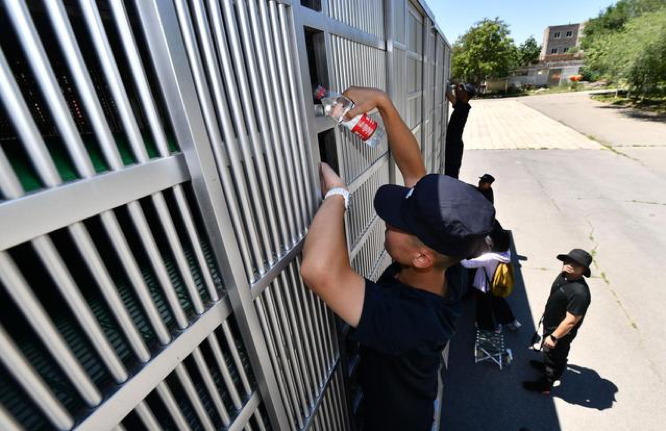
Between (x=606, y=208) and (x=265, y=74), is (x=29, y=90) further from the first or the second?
(x=606, y=208)

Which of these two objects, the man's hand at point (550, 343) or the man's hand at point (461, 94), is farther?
the man's hand at point (461, 94)

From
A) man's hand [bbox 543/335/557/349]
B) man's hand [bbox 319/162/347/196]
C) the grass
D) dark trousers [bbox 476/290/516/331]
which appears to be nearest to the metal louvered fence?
man's hand [bbox 319/162/347/196]

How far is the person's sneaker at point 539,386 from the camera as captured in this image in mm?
3668

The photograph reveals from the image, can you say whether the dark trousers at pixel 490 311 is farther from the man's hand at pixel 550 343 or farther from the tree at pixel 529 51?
the tree at pixel 529 51

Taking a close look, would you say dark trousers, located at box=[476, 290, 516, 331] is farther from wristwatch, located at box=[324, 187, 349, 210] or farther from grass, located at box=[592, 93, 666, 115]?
grass, located at box=[592, 93, 666, 115]

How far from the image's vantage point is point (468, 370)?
4.10m

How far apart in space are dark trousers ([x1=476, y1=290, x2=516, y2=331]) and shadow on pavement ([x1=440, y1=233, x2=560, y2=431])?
333 millimetres

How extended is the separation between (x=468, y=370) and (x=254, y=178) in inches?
163

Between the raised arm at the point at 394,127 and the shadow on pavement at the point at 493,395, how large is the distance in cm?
287

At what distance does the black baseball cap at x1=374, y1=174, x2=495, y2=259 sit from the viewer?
1.51 m

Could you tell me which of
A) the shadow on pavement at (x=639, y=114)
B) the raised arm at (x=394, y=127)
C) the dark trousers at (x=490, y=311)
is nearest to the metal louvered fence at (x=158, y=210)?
the raised arm at (x=394, y=127)

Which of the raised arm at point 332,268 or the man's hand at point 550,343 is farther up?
the raised arm at point 332,268

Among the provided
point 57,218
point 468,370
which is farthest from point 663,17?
point 57,218

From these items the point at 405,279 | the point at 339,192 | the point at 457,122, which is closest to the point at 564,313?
the point at 405,279
